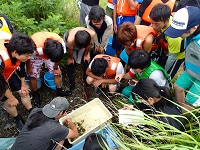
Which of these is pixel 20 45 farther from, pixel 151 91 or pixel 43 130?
pixel 151 91

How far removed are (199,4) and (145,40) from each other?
131 centimetres

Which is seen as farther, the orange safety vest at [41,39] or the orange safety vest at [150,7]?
→ the orange safety vest at [150,7]

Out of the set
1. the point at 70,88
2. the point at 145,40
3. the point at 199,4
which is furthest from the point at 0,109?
the point at 199,4

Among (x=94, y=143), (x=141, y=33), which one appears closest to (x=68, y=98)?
(x=141, y=33)

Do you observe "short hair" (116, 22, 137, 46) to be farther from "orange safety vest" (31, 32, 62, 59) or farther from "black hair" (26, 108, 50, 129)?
"black hair" (26, 108, 50, 129)

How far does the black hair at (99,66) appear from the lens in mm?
3798

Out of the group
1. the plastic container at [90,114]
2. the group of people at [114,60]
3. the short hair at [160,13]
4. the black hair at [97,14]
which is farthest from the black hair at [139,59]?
the black hair at [97,14]

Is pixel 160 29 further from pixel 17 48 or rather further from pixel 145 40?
pixel 17 48

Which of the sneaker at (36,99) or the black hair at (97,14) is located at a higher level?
the black hair at (97,14)

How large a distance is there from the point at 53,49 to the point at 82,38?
574mm

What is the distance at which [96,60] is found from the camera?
3.85 m

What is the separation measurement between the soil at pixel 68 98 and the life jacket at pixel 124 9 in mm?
1398

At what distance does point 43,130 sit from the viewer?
2.80 meters

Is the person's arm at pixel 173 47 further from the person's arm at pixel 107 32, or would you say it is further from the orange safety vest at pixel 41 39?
the orange safety vest at pixel 41 39
